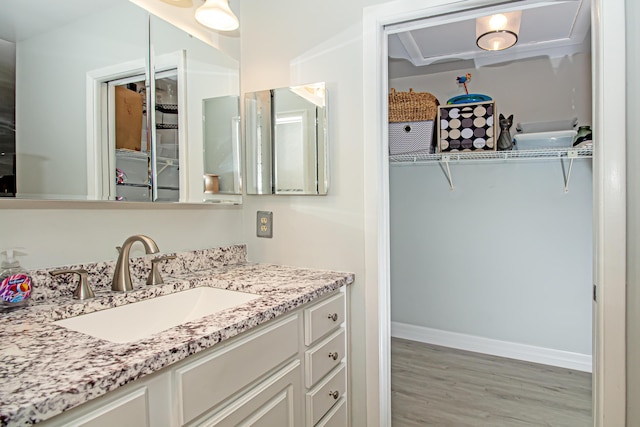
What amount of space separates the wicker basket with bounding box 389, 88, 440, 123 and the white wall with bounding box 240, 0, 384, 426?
1.01m

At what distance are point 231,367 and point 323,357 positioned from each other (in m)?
0.54

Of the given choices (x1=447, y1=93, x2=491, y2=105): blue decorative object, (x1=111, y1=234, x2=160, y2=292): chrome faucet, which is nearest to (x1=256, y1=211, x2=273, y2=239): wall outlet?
(x1=111, y1=234, x2=160, y2=292): chrome faucet

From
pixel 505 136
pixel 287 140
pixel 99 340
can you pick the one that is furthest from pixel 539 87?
pixel 99 340

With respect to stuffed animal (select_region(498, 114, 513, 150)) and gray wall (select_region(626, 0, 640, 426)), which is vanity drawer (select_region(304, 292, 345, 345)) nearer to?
gray wall (select_region(626, 0, 640, 426))

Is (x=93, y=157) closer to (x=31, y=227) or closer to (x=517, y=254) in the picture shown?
(x=31, y=227)

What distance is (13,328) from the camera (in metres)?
0.94

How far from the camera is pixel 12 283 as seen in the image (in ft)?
3.44

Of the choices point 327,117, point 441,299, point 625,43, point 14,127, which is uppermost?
point 625,43

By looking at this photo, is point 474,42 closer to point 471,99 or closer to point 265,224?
point 471,99

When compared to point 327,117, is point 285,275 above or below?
below

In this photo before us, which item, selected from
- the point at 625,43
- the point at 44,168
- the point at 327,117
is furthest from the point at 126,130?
the point at 625,43

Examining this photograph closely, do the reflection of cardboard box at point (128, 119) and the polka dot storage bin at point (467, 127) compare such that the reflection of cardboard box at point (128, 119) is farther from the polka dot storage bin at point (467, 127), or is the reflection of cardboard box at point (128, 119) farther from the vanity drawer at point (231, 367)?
the polka dot storage bin at point (467, 127)

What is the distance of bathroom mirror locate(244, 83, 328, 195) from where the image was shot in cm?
175

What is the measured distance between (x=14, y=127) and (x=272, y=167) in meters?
1.03
